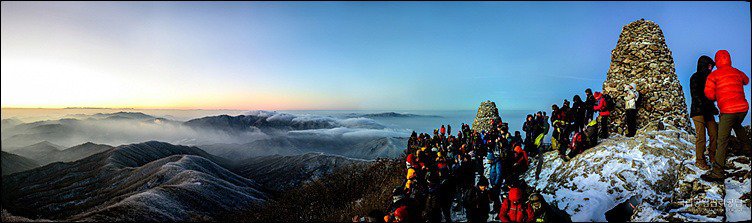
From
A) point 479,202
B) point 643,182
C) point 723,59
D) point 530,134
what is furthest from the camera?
point 530,134

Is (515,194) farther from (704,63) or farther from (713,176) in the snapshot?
(704,63)

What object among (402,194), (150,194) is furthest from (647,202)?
(150,194)

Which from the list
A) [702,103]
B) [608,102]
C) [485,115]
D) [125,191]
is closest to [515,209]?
[702,103]

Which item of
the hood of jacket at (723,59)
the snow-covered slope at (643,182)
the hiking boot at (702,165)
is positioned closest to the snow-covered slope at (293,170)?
the snow-covered slope at (643,182)

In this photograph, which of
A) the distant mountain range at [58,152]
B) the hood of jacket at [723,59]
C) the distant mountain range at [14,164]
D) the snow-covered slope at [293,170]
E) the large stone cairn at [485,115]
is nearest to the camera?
the hood of jacket at [723,59]

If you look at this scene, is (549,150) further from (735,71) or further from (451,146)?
(735,71)

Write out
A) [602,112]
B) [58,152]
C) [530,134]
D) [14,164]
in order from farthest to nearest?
[58,152]
[14,164]
[530,134]
[602,112]

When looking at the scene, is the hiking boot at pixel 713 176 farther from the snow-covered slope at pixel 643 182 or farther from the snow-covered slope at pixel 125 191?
the snow-covered slope at pixel 125 191
